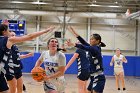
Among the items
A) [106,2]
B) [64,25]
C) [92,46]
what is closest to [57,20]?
[64,25]

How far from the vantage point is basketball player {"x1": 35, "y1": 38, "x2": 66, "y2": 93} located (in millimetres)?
5246

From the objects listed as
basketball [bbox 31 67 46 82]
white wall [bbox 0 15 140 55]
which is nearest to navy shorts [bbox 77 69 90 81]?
basketball [bbox 31 67 46 82]

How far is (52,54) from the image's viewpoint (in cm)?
542

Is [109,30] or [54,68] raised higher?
[109,30]

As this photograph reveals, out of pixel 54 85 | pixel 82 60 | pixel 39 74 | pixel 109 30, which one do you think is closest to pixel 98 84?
pixel 54 85

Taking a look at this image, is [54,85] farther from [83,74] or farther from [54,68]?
[83,74]

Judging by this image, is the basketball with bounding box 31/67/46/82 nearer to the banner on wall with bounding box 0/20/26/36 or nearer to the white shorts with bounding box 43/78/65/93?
the white shorts with bounding box 43/78/65/93

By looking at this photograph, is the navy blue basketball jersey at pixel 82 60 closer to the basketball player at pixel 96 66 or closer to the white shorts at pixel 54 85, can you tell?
the basketball player at pixel 96 66

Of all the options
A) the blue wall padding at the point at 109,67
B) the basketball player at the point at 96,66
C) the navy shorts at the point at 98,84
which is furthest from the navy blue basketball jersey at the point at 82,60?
the blue wall padding at the point at 109,67

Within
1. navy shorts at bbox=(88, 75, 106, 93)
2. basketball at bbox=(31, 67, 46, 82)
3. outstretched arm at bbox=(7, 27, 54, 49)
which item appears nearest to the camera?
outstretched arm at bbox=(7, 27, 54, 49)

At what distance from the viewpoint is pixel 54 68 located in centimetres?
536

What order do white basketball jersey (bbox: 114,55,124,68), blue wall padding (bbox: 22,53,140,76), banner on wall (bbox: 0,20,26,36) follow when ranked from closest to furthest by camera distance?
white basketball jersey (bbox: 114,55,124,68) < blue wall padding (bbox: 22,53,140,76) < banner on wall (bbox: 0,20,26,36)

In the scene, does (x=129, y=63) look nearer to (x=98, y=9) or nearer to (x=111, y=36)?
(x=111, y=36)

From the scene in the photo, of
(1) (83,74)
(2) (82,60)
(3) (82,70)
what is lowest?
(1) (83,74)
